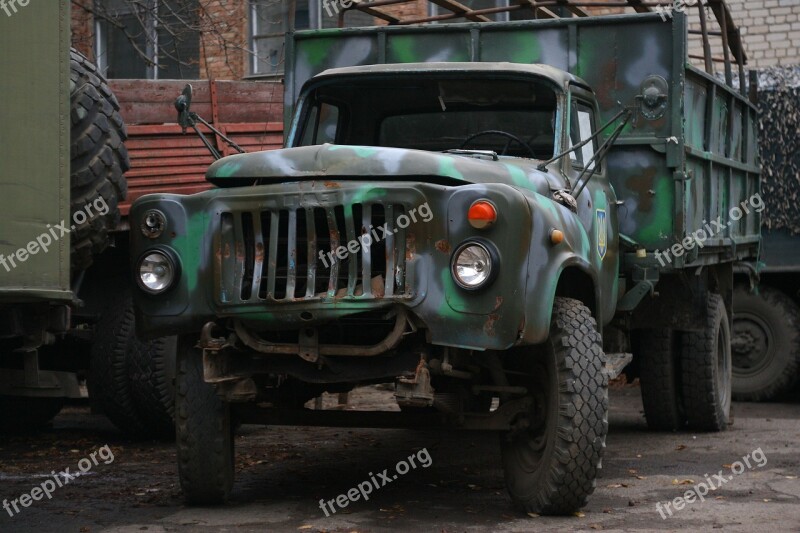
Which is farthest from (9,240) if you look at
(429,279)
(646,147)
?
(646,147)

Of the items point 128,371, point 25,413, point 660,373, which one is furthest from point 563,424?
point 25,413

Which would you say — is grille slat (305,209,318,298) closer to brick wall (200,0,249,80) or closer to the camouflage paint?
the camouflage paint

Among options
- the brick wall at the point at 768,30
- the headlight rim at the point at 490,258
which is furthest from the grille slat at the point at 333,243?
the brick wall at the point at 768,30

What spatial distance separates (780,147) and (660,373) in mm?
3730

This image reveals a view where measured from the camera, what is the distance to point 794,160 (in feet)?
41.2

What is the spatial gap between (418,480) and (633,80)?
9.57 feet

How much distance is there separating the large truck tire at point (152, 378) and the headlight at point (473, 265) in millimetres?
3391

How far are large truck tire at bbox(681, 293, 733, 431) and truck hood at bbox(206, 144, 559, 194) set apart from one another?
12.5 feet

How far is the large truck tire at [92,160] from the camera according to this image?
7637mm

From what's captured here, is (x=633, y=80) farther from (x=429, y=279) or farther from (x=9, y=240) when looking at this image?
(x=9, y=240)

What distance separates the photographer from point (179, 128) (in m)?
9.69

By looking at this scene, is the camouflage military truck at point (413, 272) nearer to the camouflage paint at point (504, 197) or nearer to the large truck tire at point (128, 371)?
the camouflage paint at point (504, 197)

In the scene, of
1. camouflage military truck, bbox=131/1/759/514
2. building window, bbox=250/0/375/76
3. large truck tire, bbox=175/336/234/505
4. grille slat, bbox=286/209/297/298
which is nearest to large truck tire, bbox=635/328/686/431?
camouflage military truck, bbox=131/1/759/514

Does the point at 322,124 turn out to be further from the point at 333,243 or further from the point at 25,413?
the point at 25,413
